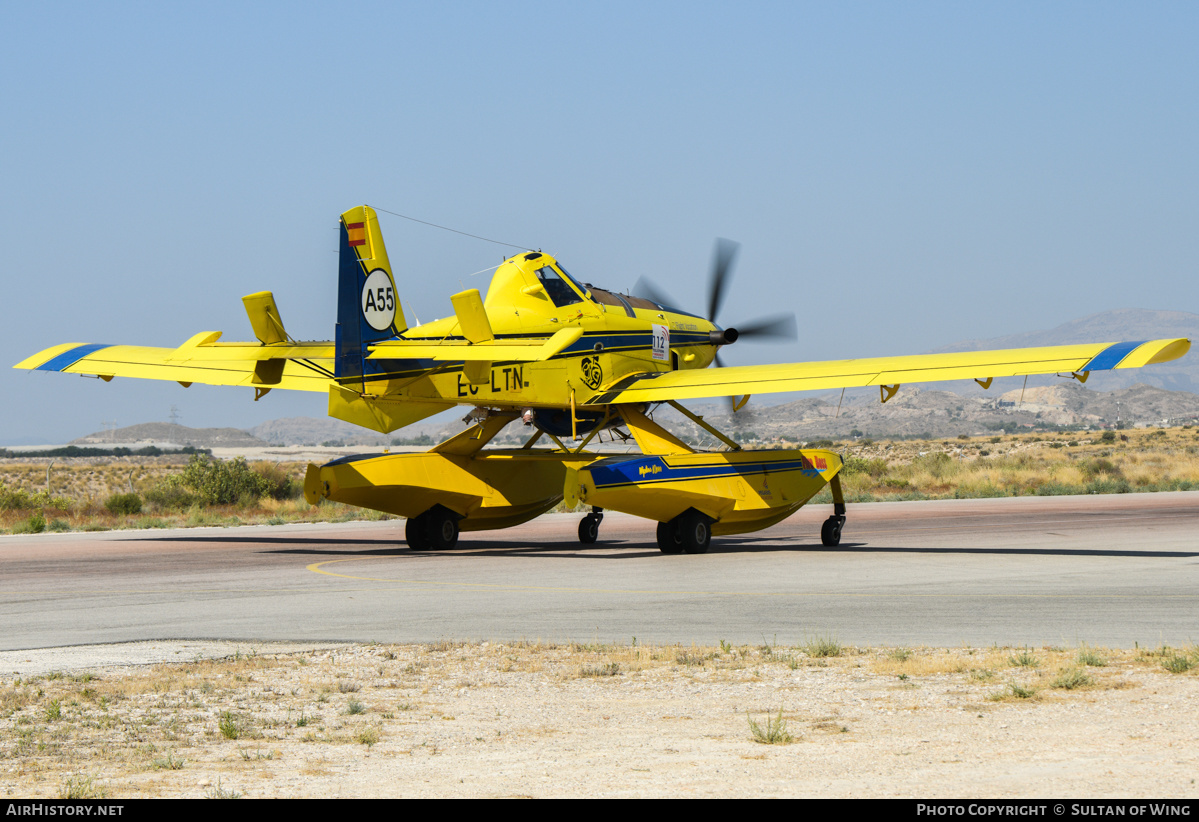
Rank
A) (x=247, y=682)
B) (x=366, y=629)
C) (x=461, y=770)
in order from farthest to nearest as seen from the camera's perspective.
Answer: (x=366, y=629), (x=247, y=682), (x=461, y=770)

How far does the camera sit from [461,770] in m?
6.76

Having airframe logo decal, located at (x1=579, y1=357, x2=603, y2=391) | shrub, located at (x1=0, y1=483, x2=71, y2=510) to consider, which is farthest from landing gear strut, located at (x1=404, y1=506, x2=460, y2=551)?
shrub, located at (x1=0, y1=483, x2=71, y2=510)

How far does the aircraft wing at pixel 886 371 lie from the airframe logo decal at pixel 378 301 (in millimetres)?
4167

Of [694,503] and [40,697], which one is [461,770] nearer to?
[40,697]

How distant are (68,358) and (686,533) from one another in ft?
43.0

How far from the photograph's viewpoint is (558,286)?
22.7m

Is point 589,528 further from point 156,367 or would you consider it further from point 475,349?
point 156,367

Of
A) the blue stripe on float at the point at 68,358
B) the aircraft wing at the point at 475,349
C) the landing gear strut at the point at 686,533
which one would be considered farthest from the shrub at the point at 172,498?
the landing gear strut at the point at 686,533

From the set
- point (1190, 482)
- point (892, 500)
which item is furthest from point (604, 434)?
point (1190, 482)

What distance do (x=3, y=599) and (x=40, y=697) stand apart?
26.0 feet

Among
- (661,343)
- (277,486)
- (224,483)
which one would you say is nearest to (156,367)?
(661,343)

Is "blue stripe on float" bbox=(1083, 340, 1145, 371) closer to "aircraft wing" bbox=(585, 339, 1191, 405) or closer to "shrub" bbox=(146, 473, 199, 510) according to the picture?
"aircraft wing" bbox=(585, 339, 1191, 405)

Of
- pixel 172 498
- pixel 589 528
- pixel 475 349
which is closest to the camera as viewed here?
pixel 475 349

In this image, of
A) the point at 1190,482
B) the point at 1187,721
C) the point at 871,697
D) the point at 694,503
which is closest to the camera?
the point at 1187,721
